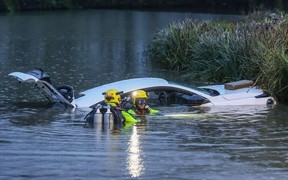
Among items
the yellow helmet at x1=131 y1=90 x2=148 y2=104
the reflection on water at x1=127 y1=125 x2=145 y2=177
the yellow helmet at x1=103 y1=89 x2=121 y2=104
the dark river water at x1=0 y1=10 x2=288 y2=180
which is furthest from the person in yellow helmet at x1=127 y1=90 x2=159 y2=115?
the reflection on water at x1=127 y1=125 x2=145 y2=177

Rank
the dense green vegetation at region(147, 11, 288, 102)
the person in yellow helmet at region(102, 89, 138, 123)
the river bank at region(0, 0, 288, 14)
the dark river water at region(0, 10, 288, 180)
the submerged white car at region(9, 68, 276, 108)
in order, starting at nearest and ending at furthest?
1. the dark river water at region(0, 10, 288, 180)
2. the person in yellow helmet at region(102, 89, 138, 123)
3. the submerged white car at region(9, 68, 276, 108)
4. the dense green vegetation at region(147, 11, 288, 102)
5. the river bank at region(0, 0, 288, 14)

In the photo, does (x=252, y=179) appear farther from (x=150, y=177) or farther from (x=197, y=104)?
(x=197, y=104)

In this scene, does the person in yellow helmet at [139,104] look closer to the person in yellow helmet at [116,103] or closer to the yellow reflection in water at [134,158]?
the person in yellow helmet at [116,103]

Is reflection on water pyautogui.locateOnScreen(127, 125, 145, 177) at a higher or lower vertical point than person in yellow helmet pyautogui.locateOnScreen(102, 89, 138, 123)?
lower

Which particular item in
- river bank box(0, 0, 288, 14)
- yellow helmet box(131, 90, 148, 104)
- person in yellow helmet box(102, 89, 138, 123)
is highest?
river bank box(0, 0, 288, 14)

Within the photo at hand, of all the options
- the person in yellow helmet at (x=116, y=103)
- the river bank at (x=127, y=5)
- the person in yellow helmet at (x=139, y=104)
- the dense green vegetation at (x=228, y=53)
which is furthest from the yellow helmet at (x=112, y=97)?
the river bank at (x=127, y=5)

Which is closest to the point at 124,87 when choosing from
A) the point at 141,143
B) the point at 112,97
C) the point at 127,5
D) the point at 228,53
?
the point at 112,97

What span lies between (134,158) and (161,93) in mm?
5254

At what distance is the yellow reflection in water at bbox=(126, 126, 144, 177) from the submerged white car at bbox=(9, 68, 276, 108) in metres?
2.50

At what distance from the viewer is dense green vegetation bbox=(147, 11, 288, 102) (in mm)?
17156

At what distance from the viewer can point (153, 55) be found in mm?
26219

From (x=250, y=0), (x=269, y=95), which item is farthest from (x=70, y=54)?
(x=250, y=0)

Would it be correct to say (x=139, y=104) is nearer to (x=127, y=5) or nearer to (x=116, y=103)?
(x=116, y=103)

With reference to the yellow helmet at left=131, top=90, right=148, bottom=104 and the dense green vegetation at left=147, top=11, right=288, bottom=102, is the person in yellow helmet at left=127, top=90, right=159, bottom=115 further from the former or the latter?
the dense green vegetation at left=147, top=11, right=288, bottom=102
